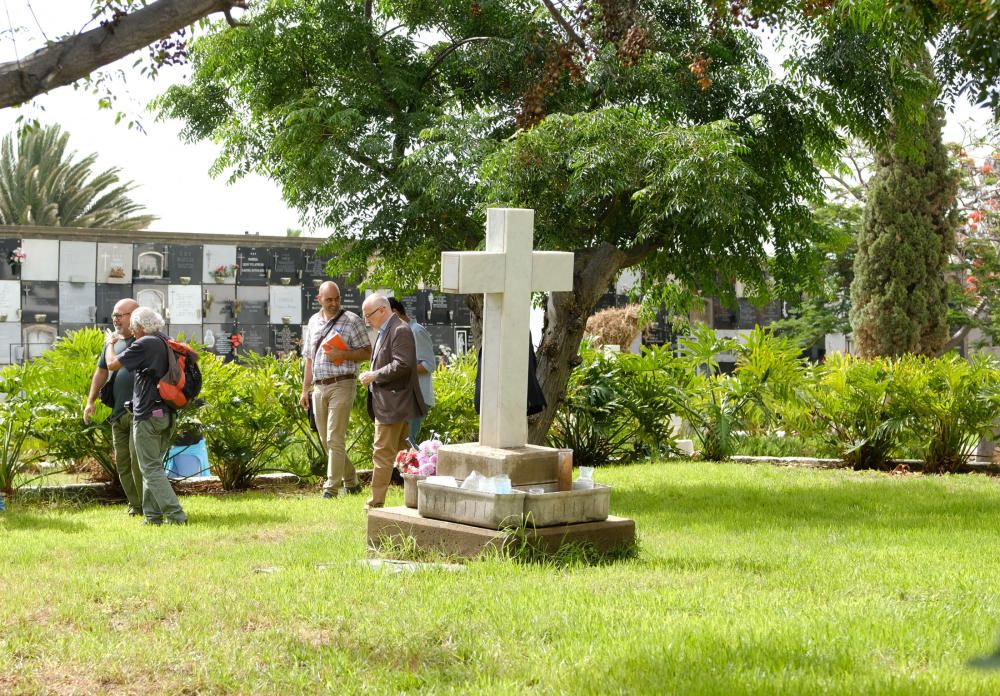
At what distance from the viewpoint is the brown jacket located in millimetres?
8570

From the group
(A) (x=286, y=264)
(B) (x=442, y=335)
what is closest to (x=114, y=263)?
(A) (x=286, y=264)

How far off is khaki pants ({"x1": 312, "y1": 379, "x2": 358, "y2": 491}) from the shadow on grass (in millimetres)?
2519

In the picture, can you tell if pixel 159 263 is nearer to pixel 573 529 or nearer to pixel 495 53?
pixel 495 53

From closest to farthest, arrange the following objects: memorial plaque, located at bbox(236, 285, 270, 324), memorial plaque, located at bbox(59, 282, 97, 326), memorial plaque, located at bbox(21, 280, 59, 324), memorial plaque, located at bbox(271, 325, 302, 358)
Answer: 1. memorial plaque, located at bbox(21, 280, 59, 324)
2. memorial plaque, located at bbox(59, 282, 97, 326)
3. memorial plaque, located at bbox(236, 285, 270, 324)
4. memorial plaque, located at bbox(271, 325, 302, 358)

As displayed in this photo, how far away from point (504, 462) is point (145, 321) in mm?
3355

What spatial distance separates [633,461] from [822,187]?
3913 mm

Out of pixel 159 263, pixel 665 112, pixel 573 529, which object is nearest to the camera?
pixel 573 529

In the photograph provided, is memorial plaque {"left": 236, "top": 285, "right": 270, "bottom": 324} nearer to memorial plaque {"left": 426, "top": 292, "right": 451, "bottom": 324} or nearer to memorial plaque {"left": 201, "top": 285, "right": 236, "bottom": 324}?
memorial plaque {"left": 201, "top": 285, "right": 236, "bottom": 324}

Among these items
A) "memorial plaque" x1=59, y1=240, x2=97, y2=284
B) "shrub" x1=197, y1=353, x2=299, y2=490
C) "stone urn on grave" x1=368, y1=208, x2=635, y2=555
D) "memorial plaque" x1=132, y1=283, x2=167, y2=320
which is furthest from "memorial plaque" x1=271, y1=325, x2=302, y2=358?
"stone urn on grave" x1=368, y1=208, x2=635, y2=555

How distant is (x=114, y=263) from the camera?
59.6ft

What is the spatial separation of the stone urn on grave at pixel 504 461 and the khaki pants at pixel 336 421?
328cm

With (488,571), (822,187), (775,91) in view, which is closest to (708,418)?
(822,187)

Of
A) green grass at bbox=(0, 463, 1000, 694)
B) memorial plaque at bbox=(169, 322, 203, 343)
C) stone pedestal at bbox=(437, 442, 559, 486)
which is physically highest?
memorial plaque at bbox=(169, 322, 203, 343)

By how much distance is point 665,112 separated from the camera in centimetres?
1037
